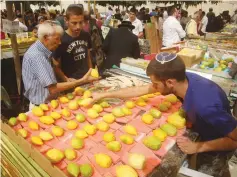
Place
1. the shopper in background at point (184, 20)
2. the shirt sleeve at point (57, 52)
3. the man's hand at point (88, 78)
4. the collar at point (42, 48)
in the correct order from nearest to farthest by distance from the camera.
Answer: the collar at point (42, 48), the man's hand at point (88, 78), the shirt sleeve at point (57, 52), the shopper in background at point (184, 20)

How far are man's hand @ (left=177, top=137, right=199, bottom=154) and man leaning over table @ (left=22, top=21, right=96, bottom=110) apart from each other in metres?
1.61

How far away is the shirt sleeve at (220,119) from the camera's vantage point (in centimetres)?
180

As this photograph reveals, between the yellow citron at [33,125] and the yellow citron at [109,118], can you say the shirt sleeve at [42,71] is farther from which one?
the yellow citron at [109,118]

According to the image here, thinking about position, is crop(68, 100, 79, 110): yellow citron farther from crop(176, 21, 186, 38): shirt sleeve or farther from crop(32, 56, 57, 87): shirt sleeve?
crop(176, 21, 186, 38): shirt sleeve

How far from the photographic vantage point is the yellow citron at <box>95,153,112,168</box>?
166 cm

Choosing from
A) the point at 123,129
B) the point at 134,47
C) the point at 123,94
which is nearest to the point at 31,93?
the point at 123,94

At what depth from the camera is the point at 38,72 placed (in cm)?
Result: 271

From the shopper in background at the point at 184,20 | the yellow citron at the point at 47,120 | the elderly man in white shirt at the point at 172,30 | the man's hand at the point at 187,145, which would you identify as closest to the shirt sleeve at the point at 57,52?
the yellow citron at the point at 47,120

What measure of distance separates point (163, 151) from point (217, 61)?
3.58 metres

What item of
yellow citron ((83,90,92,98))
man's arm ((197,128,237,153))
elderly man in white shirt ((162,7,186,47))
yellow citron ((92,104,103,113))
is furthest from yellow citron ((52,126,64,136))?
elderly man in white shirt ((162,7,186,47))

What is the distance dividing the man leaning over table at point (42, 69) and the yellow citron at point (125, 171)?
1523 millimetres

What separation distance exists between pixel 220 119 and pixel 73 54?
107 inches

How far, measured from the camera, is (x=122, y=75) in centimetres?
332

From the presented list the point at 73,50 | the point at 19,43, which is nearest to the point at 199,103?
the point at 73,50
